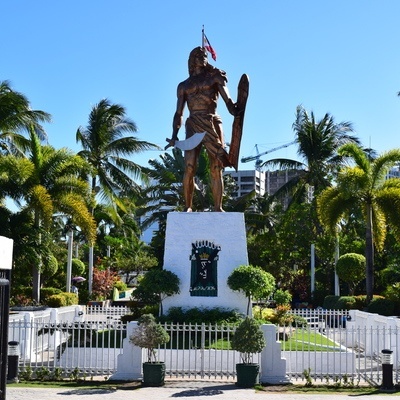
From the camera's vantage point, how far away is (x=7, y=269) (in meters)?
5.57

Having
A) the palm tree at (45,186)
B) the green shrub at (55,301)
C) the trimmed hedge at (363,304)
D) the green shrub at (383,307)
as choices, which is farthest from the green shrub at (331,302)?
the green shrub at (55,301)

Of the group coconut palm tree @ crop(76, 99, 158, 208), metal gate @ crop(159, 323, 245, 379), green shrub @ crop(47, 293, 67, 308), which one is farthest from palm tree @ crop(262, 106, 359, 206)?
metal gate @ crop(159, 323, 245, 379)

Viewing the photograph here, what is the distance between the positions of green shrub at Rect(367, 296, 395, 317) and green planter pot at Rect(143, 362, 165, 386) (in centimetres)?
1134

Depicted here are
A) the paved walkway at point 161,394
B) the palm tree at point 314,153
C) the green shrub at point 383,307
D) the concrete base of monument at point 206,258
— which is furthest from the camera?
the palm tree at point 314,153

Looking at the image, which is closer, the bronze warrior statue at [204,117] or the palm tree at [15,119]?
the bronze warrior statue at [204,117]

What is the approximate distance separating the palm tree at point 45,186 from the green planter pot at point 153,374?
35.6 ft

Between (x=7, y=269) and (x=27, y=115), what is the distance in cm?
2098

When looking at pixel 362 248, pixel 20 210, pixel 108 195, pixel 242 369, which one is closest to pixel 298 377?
pixel 242 369

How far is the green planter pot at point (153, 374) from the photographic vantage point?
502 inches

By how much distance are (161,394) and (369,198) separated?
46.5ft

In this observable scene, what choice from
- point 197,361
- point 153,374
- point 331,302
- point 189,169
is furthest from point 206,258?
point 331,302

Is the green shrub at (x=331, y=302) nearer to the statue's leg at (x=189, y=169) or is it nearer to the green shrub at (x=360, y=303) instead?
the green shrub at (x=360, y=303)

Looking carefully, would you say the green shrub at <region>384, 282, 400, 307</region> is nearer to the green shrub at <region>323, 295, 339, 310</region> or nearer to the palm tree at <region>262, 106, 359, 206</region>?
the green shrub at <region>323, 295, 339, 310</region>

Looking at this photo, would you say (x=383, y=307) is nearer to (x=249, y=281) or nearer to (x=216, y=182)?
(x=249, y=281)
